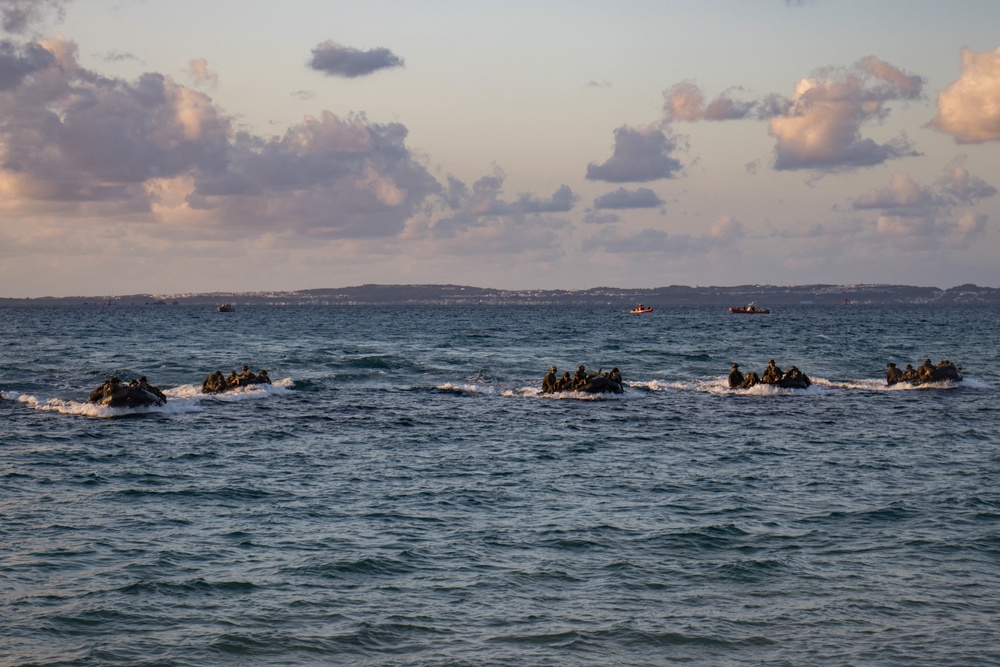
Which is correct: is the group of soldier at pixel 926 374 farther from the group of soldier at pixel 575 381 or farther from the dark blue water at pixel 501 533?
the group of soldier at pixel 575 381

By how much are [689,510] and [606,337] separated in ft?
312

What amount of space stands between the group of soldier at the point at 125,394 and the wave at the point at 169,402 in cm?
30

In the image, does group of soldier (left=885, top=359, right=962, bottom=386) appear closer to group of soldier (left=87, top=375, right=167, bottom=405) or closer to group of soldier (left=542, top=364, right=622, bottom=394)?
group of soldier (left=542, top=364, right=622, bottom=394)

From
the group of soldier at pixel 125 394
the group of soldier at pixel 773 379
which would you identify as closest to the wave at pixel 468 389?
the group of soldier at pixel 773 379

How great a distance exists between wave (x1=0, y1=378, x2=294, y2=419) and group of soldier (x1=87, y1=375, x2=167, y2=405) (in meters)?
0.30

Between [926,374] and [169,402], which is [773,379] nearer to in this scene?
[926,374]

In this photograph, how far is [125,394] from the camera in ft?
151

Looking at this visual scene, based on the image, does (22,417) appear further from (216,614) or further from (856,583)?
(856,583)

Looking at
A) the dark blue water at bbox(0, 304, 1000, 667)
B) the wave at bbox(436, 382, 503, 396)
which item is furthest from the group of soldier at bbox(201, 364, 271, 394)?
the wave at bbox(436, 382, 503, 396)

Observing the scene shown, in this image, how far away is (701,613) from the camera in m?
18.4

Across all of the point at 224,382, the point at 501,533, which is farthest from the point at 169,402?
the point at 501,533

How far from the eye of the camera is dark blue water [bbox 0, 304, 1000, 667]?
1716 centimetres

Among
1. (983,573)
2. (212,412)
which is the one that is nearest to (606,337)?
(212,412)

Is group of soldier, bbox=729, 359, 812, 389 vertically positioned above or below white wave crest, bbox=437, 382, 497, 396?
above
